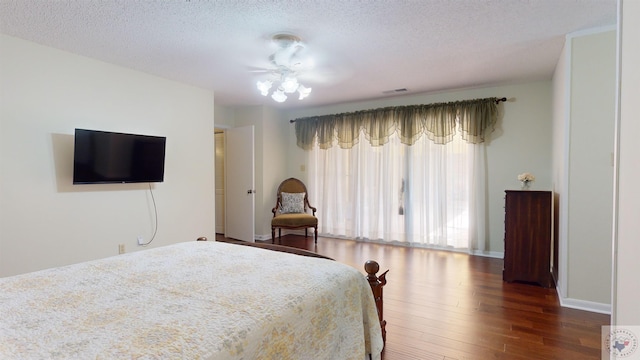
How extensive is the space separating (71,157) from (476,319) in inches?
157

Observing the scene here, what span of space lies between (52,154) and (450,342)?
379cm

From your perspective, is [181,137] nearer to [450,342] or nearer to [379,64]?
[379,64]

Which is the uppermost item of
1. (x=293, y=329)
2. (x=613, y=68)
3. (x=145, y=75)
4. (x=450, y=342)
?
(x=145, y=75)

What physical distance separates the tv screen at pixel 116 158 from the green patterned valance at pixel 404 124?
106 inches

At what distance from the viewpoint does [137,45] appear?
2.92 m

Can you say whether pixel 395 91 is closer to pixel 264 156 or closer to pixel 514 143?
pixel 514 143

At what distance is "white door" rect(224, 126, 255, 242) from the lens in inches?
199

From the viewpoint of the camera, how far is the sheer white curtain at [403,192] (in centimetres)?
460

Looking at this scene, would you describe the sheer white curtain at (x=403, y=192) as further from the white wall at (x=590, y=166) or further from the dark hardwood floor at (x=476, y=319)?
the white wall at (x=590, y=166)

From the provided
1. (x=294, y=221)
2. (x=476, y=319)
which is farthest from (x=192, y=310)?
(x=294, y=221)

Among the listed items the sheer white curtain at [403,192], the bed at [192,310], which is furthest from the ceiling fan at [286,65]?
the sheer white curtain at [403,192]

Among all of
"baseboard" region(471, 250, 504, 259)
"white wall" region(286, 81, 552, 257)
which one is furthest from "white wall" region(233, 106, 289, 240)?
"baseboard" region(471, 250, 504, 259)

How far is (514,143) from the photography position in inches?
171

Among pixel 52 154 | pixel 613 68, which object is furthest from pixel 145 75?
pixel 613 68
